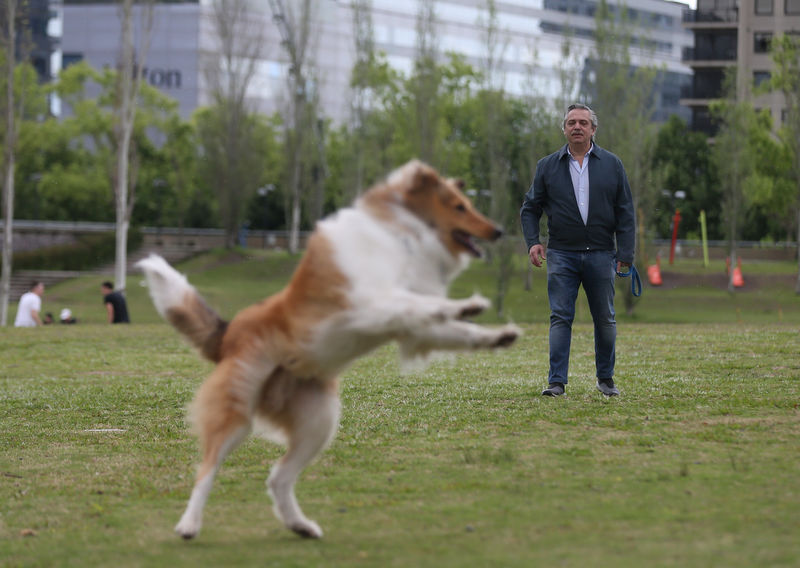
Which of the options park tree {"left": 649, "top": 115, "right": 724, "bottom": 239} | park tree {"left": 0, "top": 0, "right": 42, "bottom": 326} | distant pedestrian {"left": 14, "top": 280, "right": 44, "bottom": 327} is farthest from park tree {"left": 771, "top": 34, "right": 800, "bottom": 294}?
distant pedestrian {"left": 14, "top": 280, "right": 44, "bottom": 327}

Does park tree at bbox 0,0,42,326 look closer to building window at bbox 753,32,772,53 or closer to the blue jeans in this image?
the blue jeans

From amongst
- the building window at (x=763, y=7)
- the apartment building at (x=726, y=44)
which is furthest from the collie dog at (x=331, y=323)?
the building window at (x=763, y=7)

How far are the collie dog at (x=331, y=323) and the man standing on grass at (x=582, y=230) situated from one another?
3.94m

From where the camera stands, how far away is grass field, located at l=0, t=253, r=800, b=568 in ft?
15.4

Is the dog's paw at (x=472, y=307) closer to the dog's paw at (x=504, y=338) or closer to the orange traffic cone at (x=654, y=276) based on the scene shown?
the dog's paw at (x=504, y=338)

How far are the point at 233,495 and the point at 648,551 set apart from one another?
276 cm

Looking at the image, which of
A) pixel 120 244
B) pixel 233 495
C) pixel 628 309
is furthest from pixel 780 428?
pixel 120 244

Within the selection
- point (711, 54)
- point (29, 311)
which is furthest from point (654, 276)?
point (711, 54)

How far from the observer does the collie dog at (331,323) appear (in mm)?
4781

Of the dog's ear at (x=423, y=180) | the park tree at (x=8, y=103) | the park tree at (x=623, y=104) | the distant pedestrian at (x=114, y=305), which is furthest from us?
the park tree at (x=623, y=104)

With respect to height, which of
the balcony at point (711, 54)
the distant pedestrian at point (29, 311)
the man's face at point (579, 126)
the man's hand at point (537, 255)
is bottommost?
the distant pedestrian at point (29, 311)

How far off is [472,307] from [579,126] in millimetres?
4584

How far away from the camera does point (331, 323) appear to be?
15.9ft

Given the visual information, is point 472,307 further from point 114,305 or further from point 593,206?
point 114,305
